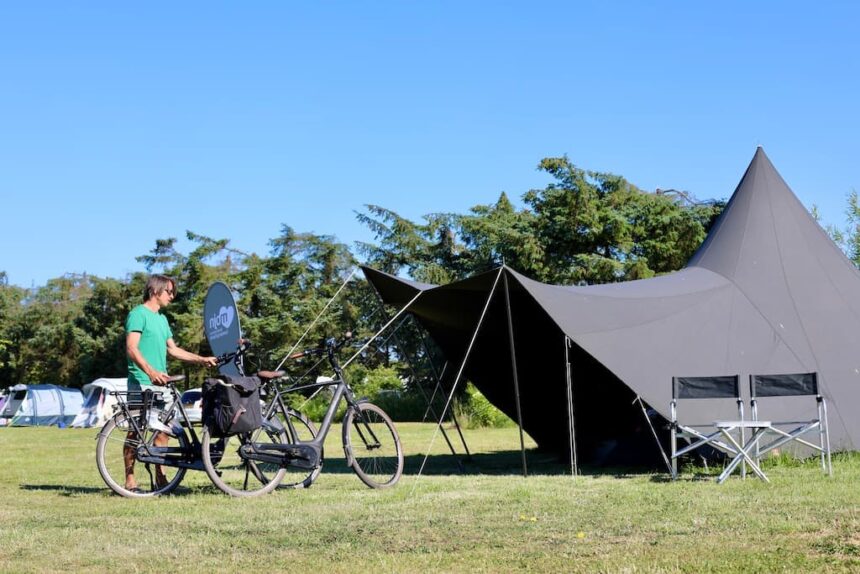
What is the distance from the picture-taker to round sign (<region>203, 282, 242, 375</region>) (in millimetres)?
12805

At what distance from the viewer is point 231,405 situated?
6523 millimetres

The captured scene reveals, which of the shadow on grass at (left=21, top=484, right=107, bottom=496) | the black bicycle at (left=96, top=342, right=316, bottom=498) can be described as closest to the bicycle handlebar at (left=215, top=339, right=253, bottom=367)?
the black bicycle at (left=96, top=342, right=316, bottom=498)

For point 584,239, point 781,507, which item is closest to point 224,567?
point 781,507

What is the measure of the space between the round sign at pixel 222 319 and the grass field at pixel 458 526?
4.85 metres

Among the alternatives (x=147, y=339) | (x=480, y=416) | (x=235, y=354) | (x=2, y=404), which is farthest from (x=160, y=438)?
(x=2, y=404)

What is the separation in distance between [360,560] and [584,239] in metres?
23.3

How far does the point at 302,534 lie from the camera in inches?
196

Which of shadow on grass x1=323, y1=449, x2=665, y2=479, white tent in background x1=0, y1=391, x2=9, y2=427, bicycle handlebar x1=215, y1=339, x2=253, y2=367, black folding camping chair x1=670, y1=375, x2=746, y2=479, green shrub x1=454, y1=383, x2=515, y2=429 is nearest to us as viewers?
bicycle handlebar x1=215, y1=339, x2=253, y2=367

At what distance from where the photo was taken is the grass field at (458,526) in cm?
416

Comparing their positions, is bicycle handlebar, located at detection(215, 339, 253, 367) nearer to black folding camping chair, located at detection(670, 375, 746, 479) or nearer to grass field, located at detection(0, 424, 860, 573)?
grass field, located at detection(0, 424, 860, 573)

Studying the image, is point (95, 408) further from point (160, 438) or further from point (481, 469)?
point (160, 438)

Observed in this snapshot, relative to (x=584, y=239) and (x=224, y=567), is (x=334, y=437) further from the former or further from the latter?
(x=584, y=239)

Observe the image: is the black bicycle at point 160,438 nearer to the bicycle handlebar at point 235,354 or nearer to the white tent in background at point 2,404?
the bicycle handlebar at point 235,354

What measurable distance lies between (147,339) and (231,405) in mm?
996
